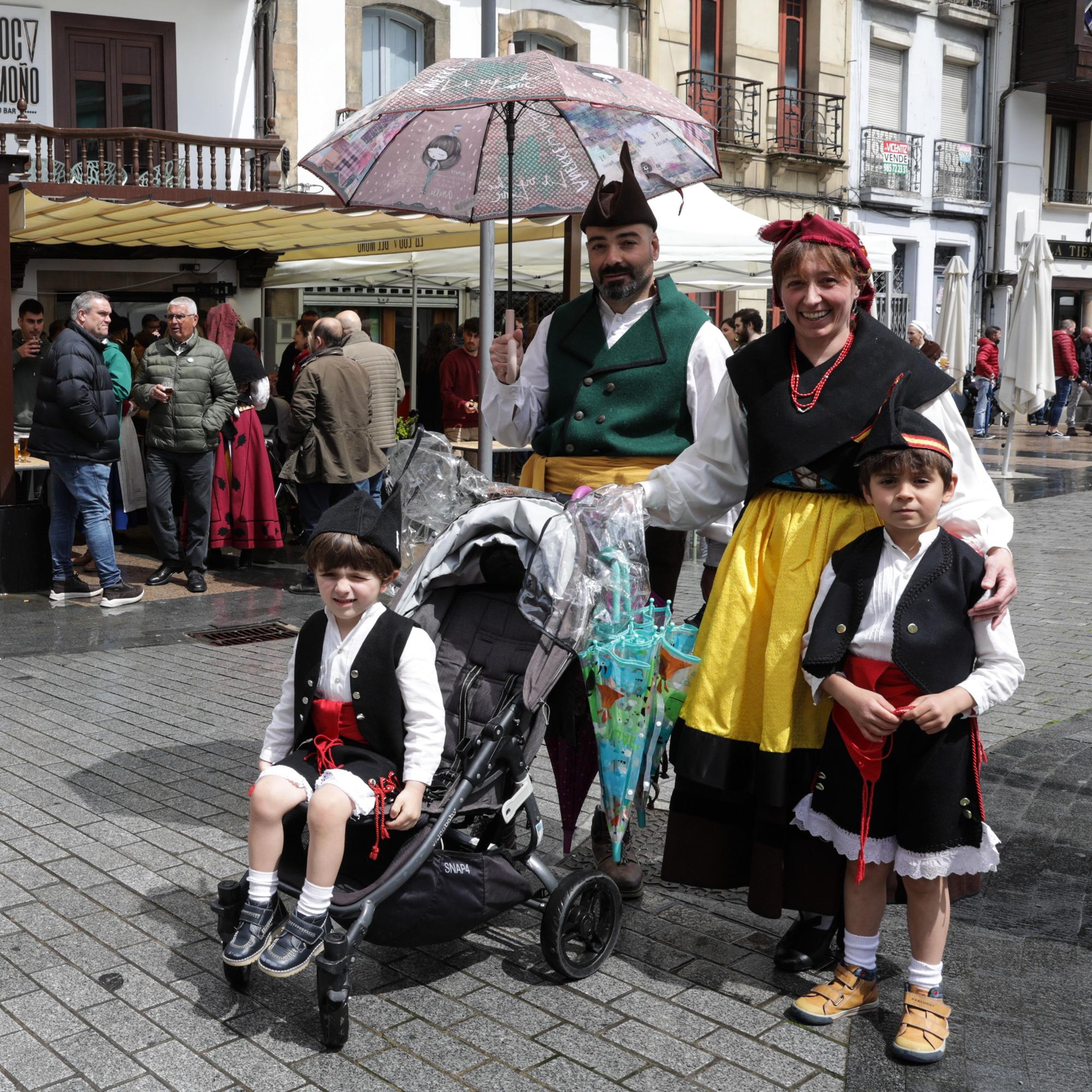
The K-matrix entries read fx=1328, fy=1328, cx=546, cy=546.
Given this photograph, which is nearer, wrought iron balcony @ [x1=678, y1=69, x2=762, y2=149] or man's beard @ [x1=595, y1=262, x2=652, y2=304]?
man's beard @ [x1=595, y1=262, x2=652, y2=304]

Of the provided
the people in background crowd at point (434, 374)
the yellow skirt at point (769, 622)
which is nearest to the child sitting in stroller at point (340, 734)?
the yellow skirt at point (769, 622)

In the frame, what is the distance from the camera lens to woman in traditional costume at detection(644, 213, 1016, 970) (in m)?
3.37

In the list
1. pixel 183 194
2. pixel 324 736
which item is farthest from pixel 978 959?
pixel 183 194

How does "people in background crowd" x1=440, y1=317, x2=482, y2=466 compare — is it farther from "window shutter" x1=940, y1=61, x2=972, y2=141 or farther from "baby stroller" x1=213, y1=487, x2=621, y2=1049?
"window shutter" x1=940, y1=61, x2=972, y2=141

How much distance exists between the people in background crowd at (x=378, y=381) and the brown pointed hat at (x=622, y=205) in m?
6.03

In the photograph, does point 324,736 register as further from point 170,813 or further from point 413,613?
point 170,813

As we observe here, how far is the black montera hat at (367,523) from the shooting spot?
136 inches

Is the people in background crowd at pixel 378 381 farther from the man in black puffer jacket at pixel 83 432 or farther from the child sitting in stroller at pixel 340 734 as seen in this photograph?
the child sitting in stroller at pixel 340 734

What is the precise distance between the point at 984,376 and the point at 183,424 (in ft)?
55.4

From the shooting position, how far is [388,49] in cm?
1919

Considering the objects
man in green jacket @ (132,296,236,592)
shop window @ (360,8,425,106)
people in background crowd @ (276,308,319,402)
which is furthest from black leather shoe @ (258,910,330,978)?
shop window @ (360,8,425,106)

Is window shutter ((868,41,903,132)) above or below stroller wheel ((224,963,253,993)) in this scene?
above

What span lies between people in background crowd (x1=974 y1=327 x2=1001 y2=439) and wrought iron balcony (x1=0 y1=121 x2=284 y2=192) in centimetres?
1251

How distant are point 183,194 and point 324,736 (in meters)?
12.0
